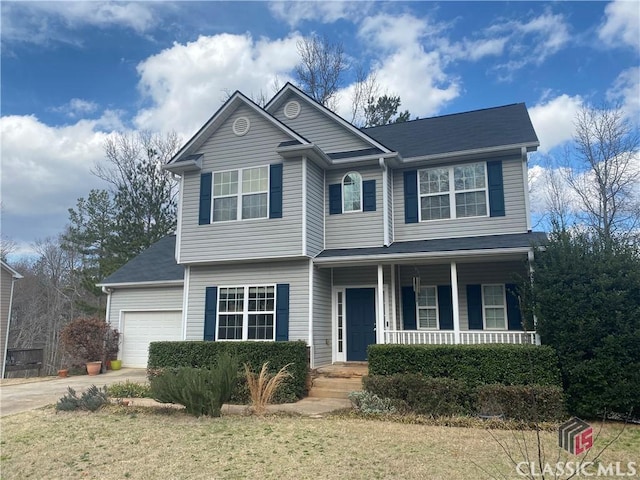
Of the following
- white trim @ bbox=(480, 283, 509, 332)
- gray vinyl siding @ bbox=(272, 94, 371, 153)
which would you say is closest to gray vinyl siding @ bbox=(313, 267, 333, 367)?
gray vinyl siding @ bbox=(272, 94, 371, 153)

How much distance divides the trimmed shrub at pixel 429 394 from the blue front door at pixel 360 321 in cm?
338

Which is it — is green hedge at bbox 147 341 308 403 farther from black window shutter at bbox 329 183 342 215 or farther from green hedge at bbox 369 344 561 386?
black window shutter at bbox 329 183 342 215

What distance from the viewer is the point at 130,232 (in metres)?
26.2

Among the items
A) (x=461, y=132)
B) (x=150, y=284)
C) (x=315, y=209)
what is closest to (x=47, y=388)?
(x=150, y=284)

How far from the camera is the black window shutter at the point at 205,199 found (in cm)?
1258

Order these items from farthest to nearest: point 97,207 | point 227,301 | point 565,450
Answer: point 97,207 → point 227,301 → point 565,450

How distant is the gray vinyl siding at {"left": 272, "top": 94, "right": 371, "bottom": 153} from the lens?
13188mm

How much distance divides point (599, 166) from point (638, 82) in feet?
13.0

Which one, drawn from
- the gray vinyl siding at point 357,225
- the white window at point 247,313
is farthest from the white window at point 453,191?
the white window at point 247,313

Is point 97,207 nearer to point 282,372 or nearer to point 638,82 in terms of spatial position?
point 282,372

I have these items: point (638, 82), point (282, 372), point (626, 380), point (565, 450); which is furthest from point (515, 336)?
point (638, 82)

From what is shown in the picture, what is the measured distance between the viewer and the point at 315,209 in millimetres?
12305

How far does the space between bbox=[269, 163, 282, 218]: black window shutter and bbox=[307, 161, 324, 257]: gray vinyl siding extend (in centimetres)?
76

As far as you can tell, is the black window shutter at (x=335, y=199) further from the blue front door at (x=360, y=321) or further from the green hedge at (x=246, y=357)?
the green hedge at (x=246, y=357)
